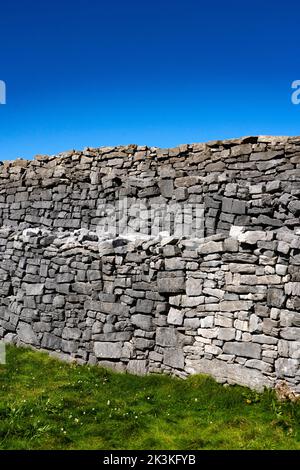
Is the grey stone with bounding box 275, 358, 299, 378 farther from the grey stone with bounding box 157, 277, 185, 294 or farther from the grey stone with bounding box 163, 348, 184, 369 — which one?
the grey stone with bounding box 157, 277, 185, 294

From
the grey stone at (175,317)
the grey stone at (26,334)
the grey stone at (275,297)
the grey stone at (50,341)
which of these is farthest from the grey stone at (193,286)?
the grey stone at (26,334)

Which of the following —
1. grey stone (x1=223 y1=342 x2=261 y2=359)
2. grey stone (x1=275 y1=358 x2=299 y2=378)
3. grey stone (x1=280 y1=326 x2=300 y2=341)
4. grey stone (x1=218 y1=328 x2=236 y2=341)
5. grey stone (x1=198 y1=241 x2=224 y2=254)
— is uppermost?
grey stone (x1=198 y1=241 x2=224 y2=254)

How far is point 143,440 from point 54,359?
6451 mm

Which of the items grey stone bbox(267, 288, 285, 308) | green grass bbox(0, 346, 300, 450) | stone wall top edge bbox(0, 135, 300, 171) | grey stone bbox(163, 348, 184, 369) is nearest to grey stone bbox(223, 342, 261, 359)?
green grass bbox(0, 346, 300, 450)

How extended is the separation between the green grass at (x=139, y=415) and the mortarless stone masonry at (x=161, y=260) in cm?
71

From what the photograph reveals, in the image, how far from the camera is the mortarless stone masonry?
36.8ft

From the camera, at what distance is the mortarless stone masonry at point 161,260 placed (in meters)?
11.2

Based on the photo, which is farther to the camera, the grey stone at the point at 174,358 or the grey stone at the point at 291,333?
the grey stone at the point at 174,358

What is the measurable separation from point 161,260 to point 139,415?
174 inches

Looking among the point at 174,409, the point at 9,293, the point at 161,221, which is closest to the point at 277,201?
the point at 161,221

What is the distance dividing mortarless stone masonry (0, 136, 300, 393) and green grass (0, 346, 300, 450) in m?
0.71

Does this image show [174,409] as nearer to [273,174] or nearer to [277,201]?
[277,201]

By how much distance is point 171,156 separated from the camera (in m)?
19.1

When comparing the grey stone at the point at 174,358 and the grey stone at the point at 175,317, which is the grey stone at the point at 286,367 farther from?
the grey stone at the point at 175,317
